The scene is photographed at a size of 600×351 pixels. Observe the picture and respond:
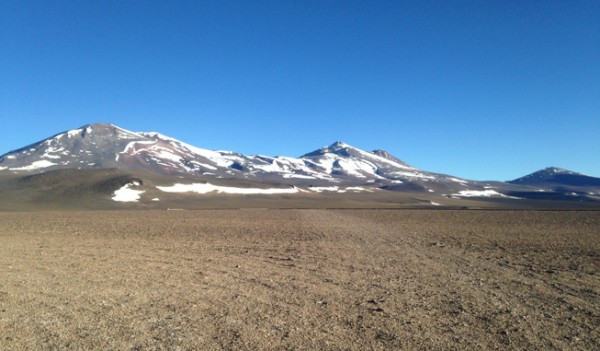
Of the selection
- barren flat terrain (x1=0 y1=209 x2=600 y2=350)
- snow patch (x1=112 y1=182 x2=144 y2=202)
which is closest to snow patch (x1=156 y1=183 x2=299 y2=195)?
snow patch (x1=112 y1=182 x2=144 y2=202)

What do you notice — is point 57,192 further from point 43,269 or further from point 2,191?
point 43,269

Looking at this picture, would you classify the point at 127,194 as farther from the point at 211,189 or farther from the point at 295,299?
the point at 295,299

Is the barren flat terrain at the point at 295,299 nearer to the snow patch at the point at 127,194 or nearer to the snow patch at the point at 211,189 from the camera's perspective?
the snow patch at the point at 127,194

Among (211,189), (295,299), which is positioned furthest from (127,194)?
(295,299)

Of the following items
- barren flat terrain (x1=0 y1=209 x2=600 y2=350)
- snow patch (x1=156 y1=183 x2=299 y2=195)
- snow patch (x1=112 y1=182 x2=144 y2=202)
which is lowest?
barren flat terrain (x1=0 y1=209 x2=600 y2=350)

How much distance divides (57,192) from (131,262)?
65727mm

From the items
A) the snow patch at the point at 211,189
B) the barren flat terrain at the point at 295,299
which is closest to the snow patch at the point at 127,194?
the snow patch at the point at 211,189

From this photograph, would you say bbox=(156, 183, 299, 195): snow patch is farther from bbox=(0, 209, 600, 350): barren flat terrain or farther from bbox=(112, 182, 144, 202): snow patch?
bbox=(0, 209, 600, 350): barren flat terrain

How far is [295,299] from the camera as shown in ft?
32.6

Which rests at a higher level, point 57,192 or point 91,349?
point 57,192

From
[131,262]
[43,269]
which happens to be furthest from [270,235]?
[43,269]

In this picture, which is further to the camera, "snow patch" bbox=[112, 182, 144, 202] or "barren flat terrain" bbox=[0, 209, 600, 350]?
"snow patch" bbox=[112, 182, 144, 202]

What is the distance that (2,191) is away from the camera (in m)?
73.9

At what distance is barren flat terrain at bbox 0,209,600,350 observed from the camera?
734cm
